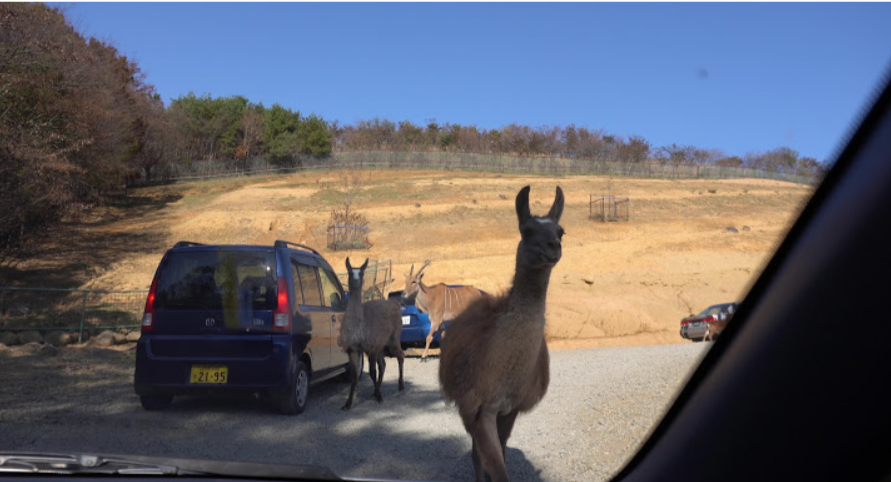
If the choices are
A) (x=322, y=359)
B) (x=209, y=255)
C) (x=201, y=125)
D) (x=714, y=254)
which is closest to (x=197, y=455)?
(x=209, y=255)

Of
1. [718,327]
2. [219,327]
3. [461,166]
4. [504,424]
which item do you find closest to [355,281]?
[219,327]

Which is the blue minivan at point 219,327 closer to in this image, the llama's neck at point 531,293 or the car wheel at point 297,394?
the car wheel at point 297,394

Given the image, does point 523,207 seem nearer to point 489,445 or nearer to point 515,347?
point 515,347

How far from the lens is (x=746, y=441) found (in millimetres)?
2693

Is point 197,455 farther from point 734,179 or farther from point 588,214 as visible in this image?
point 588,214

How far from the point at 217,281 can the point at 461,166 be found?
67.3ft

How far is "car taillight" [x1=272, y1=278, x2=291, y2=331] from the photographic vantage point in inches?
318

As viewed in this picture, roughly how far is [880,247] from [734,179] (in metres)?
5.12

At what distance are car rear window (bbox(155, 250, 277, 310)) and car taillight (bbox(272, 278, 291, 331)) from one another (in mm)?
63

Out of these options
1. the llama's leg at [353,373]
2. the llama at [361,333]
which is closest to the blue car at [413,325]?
the llama at [361,333]

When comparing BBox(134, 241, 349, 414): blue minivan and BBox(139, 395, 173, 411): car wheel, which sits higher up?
BBox(134, 241, 349, 414): blue minivan

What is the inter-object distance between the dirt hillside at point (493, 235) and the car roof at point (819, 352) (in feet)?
8.17

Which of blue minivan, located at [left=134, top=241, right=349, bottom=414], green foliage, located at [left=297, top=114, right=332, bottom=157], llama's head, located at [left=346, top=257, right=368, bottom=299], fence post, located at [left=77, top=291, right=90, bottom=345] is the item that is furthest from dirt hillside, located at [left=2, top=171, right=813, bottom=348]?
green foliage, located at [left=297, top=114, right=332, bottom=157]

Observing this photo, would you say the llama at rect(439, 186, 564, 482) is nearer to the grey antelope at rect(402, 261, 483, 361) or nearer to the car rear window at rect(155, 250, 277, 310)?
the car rear window at rect(155, 250, 277, 310)
